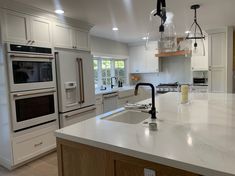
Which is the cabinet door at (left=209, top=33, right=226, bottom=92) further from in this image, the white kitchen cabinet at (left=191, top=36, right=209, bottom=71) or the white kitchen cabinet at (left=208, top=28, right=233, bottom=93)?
the white kitchen cabinet at (left=191, top=36, right=209, bottom=71)

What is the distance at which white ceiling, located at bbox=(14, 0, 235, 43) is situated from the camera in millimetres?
2660

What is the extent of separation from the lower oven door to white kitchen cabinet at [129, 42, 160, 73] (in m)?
3.70

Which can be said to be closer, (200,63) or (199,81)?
(200,63)

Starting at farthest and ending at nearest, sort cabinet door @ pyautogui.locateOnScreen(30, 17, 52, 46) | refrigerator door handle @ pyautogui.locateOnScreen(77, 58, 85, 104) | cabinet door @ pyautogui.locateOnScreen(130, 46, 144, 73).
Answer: cabinet door @ pyautogui.locateOnScreen(130, 46, 144, 73) < refrigerator door handle @ pyautogui.locateOnScreen(77, 58, 85, 104) < cabinet door @ pyautogui.locateOnScreen(30, 17, 52, 46)

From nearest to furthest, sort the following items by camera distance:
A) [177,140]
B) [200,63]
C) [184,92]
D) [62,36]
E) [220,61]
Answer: [177,140], [184,92], [62,36], [220,61], [200,63]

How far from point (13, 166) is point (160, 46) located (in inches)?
99.8

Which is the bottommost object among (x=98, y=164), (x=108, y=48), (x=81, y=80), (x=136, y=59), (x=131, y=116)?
(x=98, y=164)

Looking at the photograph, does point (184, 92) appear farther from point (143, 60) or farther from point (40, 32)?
point (143, 60)

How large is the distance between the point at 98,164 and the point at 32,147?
6.44 feet

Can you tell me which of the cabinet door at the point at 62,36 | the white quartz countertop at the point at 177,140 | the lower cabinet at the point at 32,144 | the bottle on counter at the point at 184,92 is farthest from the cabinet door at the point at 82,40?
the white quartz countertop at the point at 177,140

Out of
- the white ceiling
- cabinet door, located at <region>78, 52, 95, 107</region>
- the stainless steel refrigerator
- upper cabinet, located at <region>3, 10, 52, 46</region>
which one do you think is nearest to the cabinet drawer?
the stainless steel refrigerator

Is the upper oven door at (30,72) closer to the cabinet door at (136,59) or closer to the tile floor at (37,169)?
the tile floor at (37,169)

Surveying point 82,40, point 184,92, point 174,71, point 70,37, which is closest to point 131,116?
point 184,92

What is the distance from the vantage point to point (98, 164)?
1233 mm
